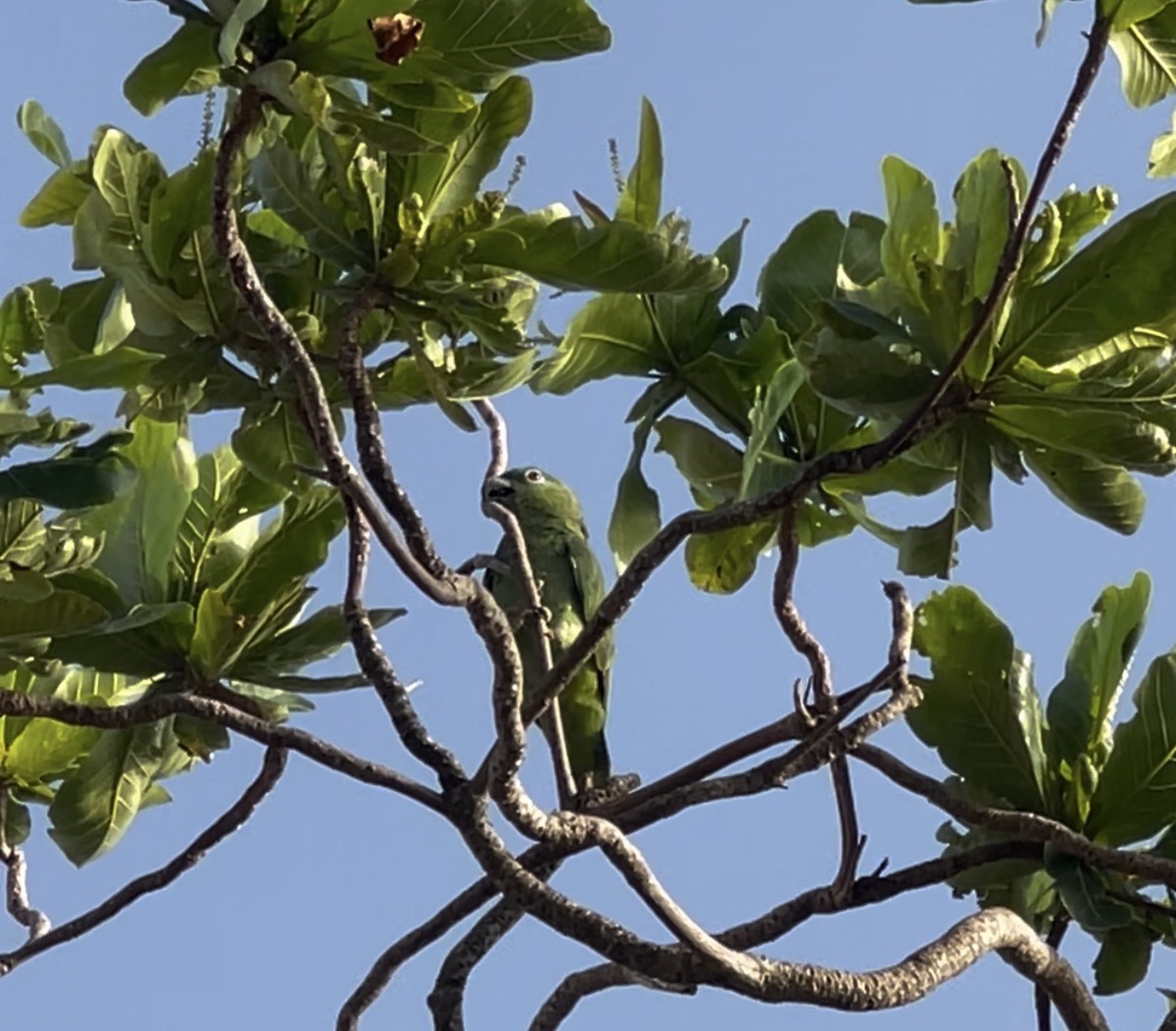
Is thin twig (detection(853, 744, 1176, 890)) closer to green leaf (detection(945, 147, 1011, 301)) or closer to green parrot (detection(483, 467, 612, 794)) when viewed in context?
green leaf (detection(945, 147, 1011, 301))

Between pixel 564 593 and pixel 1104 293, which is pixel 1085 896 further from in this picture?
pixel 564 593

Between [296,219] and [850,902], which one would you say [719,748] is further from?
[296,219]

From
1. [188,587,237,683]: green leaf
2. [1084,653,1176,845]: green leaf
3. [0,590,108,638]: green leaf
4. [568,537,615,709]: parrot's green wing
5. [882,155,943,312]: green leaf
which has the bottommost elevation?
[1084,653,1176,845]: green leaf

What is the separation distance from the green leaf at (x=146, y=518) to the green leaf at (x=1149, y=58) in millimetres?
1463

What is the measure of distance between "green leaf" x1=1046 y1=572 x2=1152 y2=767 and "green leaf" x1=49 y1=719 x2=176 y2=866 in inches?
54.9

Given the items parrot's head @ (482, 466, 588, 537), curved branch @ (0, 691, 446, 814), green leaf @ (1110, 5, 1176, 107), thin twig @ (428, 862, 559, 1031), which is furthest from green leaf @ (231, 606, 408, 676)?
parrot's head @ (482, 466, 588, 537)

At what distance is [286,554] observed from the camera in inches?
100

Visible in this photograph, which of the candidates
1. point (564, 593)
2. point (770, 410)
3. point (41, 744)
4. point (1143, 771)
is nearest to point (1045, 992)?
point (1143, 771)

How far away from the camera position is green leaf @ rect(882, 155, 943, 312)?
2.40 meters

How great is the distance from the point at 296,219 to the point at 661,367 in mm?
781

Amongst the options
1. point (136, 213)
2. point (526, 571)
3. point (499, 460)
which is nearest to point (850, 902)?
point (526, 571)

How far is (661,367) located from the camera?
2.76 m

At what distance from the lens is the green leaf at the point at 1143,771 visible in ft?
8.31

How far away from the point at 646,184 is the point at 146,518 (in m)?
0.90
